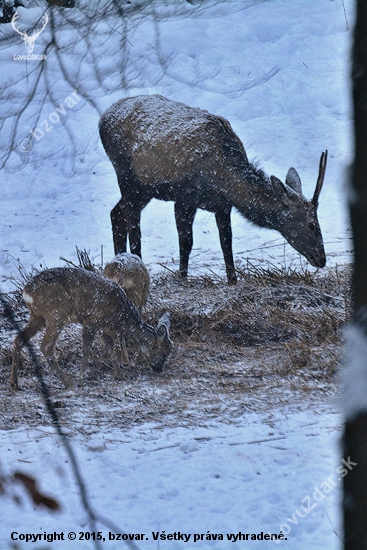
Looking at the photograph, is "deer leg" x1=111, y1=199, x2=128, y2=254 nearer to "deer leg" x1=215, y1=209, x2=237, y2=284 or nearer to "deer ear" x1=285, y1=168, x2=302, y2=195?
"deer leg" x1=215, y1=209, x2=237, y2=284

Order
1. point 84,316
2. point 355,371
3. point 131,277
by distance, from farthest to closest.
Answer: point 131,277 < point 84,316 < point 355,371

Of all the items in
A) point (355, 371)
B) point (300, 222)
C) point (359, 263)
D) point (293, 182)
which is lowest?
point (300, 222)

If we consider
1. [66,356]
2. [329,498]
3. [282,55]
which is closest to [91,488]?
[329,498]

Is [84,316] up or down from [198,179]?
down

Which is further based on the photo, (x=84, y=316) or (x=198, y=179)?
(x=198, y=179)

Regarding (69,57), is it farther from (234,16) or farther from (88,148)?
(234,16)

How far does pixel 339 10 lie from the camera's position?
1350cm

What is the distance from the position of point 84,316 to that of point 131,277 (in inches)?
30.5

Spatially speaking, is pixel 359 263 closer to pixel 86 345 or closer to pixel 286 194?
pixel 86 345

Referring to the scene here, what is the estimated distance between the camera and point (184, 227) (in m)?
7.61

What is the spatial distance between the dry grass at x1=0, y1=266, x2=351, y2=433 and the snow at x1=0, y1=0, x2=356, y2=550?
0.85 feet

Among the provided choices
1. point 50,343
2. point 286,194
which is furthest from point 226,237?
point 50,343

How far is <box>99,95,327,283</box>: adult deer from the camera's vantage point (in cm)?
718

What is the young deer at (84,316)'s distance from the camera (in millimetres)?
4949
